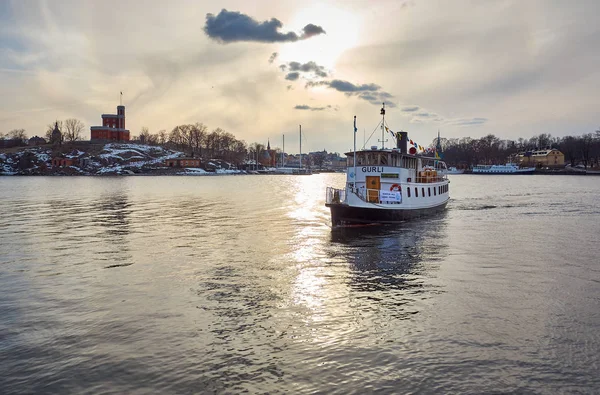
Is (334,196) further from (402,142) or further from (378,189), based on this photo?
(402,142)

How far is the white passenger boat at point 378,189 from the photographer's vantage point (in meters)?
38.1

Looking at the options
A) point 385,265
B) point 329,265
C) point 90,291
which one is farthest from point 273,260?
point 90,291

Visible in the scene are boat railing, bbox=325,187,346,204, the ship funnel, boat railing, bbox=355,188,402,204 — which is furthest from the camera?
the ship funnel

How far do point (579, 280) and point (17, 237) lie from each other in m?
37.0

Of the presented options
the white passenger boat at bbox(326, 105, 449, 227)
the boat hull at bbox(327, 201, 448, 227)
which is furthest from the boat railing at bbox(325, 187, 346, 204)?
the boat hull at bbox(327, 201, 448, 227)

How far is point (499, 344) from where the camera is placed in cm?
1323

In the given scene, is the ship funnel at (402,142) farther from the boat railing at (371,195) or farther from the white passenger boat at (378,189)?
the boat railing at (371,195)

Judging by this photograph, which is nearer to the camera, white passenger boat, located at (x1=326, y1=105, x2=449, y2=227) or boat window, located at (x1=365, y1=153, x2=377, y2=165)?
white passenger boat, located at (x1=326, y1=105, x2=449, y2=227)

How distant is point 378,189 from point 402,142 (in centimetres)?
697

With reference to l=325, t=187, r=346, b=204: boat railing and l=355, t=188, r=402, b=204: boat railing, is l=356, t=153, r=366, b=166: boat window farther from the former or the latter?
l=325, t=187, r=346, b=204: boat railing

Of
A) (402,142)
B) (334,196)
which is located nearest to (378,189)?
(334,196)

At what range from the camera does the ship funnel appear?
43.5 metres

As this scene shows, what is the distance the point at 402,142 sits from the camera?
43781 mm

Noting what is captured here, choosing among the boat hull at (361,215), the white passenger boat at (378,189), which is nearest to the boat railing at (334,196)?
the white passenger boat at (378,189)
